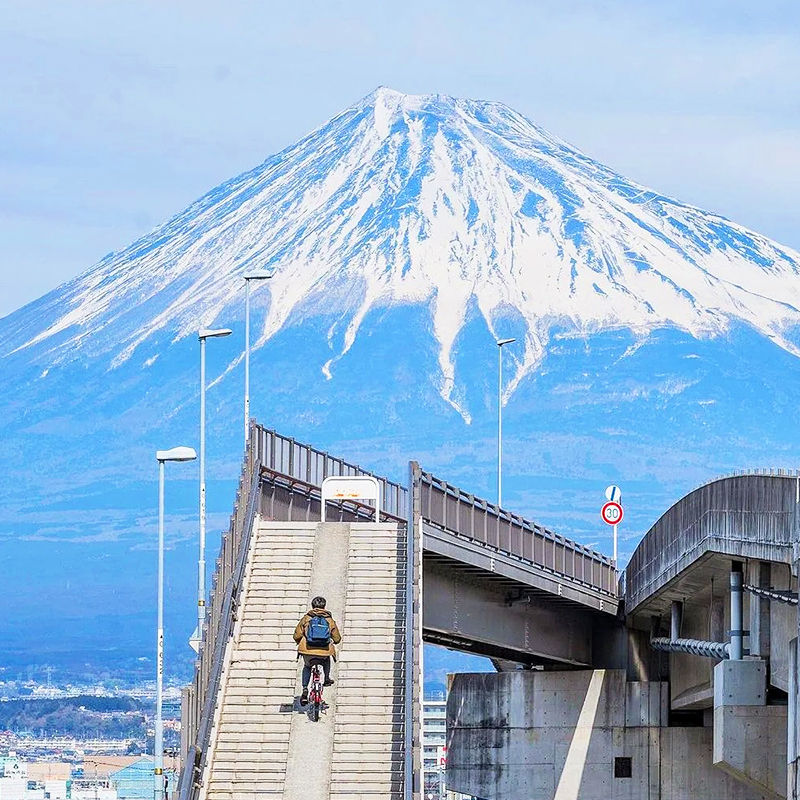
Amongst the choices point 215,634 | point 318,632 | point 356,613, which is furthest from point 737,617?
point 215,634

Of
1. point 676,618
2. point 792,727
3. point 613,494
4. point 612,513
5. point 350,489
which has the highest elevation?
point 613,494

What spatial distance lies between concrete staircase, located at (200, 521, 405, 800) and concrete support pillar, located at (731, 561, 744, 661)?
5373 mm

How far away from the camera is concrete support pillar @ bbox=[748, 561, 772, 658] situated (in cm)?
3553

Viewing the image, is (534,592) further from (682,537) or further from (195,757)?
(195,757)

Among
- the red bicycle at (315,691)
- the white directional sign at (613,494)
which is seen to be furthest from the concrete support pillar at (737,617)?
the white directional sign at (613,494)

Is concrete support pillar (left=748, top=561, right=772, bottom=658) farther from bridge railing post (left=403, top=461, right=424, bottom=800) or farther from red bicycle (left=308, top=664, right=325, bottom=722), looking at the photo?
red bicycle (left=308, top=664, right=325, bottom=722)

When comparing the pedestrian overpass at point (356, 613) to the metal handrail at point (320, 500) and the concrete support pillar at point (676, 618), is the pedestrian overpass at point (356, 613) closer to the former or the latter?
the metal handrail at point (320, 500)

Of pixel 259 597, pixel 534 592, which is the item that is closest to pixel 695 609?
pixel 534 592

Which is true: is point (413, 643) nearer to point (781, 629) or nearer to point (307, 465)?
point (781, 629)

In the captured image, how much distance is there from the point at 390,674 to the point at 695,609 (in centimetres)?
1464

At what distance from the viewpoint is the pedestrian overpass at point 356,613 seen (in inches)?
1275

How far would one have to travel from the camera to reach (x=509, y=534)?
4950cm

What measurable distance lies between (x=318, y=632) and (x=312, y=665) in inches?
20.1

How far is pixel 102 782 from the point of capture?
572 ft
